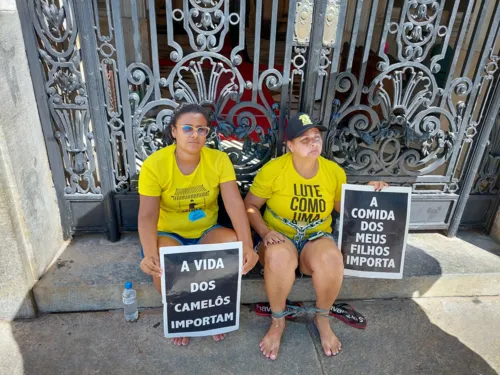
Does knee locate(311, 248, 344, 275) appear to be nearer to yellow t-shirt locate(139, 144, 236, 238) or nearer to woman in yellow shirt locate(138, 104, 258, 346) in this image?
woman in yellow shirt locate(138, 104, 258, 346)

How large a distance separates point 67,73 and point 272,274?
1923mm

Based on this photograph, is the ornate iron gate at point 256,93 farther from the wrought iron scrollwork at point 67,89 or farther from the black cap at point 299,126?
the black cap at point 299,126

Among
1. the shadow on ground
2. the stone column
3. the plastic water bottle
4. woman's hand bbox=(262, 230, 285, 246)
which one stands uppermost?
woman's hand bbox=(262, 230, 285, 246)

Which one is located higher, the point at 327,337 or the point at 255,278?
the point at 255,278

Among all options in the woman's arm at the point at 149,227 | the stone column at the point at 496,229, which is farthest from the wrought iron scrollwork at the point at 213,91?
the stone column at the point at 496,229

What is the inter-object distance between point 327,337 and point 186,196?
1.32m

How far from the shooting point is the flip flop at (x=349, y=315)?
110 inches

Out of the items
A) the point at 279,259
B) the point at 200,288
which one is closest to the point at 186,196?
the point at 200,288

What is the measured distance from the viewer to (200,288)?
95.2 inches

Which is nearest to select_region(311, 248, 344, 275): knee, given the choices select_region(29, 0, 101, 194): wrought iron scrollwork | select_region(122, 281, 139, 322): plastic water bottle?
select_region(122, 281, 139, 322): plastic water bottle

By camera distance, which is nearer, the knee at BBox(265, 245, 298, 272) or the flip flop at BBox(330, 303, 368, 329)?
the knee at BBox(265, 245, 298, 272)

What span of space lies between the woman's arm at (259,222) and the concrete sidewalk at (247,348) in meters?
0.67

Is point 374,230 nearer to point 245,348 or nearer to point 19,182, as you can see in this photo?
point 245,348

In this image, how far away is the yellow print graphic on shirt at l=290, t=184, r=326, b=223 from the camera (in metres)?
2.65
